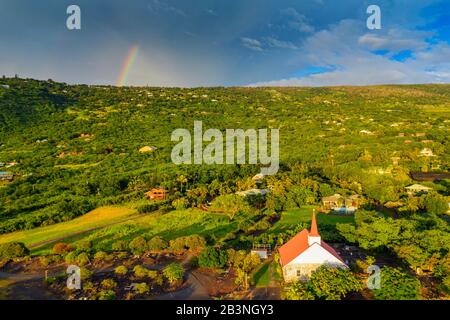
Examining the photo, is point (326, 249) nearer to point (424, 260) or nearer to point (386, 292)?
point (386, 292)

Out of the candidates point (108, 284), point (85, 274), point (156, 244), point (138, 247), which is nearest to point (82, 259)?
point (85, 274)

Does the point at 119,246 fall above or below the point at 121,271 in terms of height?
above

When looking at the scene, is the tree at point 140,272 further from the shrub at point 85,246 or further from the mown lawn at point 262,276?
the mown lawn at point 262,276

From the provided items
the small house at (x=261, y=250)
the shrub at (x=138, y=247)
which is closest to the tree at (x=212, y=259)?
the small house at (x=261, y=250)

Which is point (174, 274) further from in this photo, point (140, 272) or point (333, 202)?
point (333, 202)

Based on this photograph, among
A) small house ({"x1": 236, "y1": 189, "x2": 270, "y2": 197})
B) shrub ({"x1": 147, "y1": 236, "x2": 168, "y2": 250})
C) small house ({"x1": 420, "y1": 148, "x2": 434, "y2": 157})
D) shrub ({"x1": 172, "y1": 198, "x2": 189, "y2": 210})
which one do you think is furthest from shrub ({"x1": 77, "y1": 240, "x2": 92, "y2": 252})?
small house ({"x1": 420, "y1": 148, "x2": 434, "y2": 157})

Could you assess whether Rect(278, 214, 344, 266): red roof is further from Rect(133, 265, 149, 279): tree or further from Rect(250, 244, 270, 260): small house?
Rect(133, 265, 149, 279): tree
